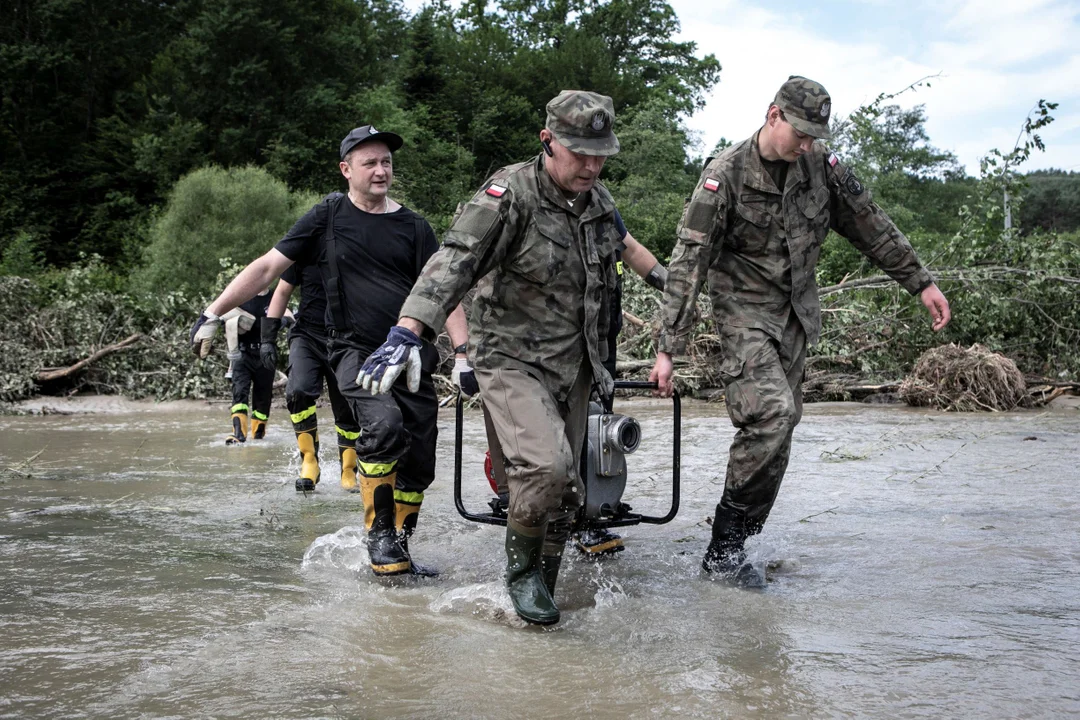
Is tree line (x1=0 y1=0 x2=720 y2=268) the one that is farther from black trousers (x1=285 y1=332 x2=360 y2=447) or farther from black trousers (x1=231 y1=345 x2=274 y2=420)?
black trousers (x1=285 y1=332 x2=360 y2=447)

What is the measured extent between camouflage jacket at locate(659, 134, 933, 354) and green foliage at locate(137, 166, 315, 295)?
14.6 metres

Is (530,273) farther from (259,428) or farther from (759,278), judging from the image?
(259,428)

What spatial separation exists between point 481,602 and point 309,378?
10.0 feet

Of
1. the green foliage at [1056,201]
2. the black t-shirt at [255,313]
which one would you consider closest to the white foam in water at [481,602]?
the black t-shirt at [255,313]

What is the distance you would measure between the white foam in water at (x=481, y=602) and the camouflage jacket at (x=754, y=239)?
1.19m

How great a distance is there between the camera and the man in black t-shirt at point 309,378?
6297mm

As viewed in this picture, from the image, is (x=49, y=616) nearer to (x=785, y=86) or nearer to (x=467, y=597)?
(x=467, y=597)

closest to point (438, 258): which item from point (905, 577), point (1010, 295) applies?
point (905, 577)

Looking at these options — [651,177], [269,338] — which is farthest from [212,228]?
[651,177]

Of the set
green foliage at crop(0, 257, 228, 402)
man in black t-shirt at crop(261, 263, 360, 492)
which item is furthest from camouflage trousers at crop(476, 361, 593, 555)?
green foliage at crop(0, 257, 228, 402)

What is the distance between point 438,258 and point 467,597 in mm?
1283

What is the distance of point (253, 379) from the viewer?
9.38 metres

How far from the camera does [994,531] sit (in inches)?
207

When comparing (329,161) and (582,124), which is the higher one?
(329,161)
